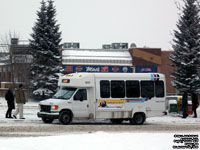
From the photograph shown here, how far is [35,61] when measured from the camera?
5375 centimetres

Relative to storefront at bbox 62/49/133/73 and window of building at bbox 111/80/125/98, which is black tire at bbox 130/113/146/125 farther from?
storefront at bbox 62/49/133/73

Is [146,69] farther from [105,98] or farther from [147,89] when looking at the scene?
[105,98]

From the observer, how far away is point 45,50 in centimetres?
5347

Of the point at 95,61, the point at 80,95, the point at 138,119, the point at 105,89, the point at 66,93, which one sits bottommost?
the point at 138,119

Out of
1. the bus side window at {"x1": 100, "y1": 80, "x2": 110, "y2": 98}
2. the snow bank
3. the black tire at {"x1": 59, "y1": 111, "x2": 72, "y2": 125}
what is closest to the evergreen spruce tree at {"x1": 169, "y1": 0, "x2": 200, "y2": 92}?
the bus side window at {"x1": 100, "y1": 80, "x2": 110, "y2": 98}

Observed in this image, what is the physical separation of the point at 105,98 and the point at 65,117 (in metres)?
2.44

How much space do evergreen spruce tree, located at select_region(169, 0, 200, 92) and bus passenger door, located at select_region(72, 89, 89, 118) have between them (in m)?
21.2

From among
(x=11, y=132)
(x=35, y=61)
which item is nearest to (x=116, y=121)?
(x=11, y=132)

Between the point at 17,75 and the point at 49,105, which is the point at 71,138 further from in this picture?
the point at 17,75

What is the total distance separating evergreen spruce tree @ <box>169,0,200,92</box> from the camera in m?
43.5

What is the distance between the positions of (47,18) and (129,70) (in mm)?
27458

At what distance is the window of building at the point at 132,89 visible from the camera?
2483cm

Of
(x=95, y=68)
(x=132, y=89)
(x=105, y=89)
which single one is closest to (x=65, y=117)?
(x=105, y=89)

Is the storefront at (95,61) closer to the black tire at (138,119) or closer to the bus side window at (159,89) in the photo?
the bus side window at (159,89)
